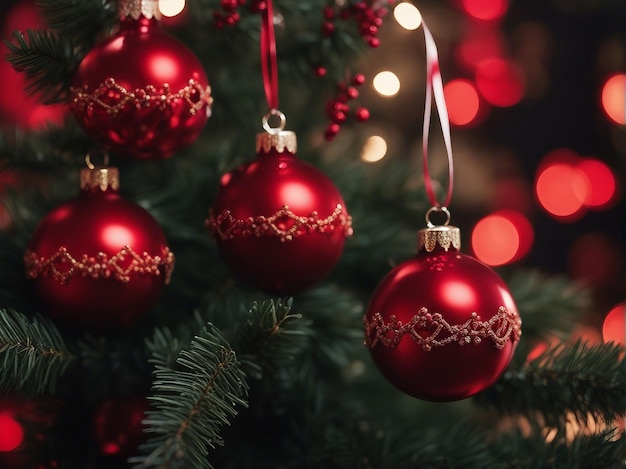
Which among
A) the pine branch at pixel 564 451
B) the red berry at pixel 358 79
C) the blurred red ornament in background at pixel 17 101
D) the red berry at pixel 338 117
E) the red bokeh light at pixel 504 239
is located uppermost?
the blurred red ornament in background at pixel 17 101

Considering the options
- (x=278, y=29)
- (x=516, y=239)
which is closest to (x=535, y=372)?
(x=278, y=29)

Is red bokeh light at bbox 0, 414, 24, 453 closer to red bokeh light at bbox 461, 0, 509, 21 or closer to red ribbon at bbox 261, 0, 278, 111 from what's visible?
red ribbon at bbox 261, 0, 278, 111

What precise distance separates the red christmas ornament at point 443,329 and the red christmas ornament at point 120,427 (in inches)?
8.6

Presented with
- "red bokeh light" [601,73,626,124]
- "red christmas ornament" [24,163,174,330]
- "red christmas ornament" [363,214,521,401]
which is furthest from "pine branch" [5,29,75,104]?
"red bokeh light" [601,73,626,124]

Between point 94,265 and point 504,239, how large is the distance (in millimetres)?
1119

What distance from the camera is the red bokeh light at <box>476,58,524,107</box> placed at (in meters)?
1.52

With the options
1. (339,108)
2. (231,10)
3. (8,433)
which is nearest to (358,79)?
(339,108)

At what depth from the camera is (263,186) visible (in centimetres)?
58

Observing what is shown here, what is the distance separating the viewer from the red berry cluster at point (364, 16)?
0.65 metres

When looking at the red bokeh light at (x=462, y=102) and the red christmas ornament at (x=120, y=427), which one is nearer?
the red christmas ornament at (x=120, y=427)

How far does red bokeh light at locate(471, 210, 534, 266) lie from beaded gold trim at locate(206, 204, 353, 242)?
98 centimetres

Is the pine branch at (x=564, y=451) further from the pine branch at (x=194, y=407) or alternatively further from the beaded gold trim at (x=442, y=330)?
the pine branch at (x=194, y=407)

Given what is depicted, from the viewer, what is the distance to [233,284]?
72 centimetres

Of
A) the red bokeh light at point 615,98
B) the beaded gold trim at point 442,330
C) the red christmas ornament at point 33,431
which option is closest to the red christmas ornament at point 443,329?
the beaded gold trim at point 442,330
